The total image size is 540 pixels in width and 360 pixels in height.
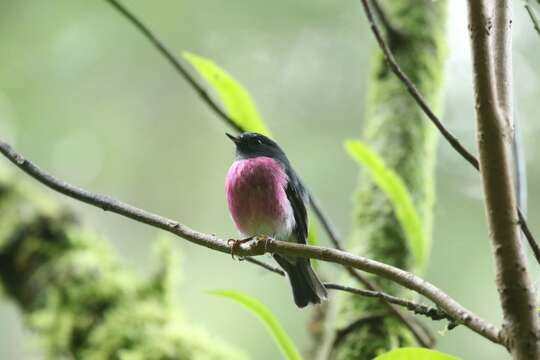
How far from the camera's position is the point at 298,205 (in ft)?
10.00

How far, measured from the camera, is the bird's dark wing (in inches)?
119

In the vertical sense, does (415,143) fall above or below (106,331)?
above

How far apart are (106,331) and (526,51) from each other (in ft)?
19.1

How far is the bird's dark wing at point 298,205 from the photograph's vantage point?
9.93 ft

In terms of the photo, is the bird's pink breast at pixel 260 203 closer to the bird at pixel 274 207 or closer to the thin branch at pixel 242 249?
the bird at pixel 274 207

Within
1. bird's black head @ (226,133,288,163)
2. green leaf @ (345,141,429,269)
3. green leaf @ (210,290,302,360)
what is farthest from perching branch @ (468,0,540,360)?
bird's black head @ (226,133,288,163)

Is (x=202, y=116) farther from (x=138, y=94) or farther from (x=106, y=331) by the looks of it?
(x=106, y=331)

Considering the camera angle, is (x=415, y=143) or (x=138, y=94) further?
(x=138, y=94)

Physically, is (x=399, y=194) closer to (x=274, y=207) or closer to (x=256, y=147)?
(x=274, y=207)

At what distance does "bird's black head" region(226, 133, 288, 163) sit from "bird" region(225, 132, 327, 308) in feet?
0.42

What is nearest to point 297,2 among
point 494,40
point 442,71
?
point 442,71

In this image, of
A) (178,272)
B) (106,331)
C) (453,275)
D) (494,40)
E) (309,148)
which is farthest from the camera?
(309,148)

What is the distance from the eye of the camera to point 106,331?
10.6ft

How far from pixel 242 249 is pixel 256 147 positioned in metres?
1.40
